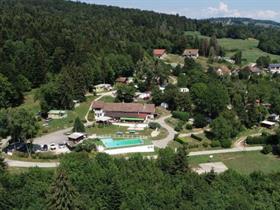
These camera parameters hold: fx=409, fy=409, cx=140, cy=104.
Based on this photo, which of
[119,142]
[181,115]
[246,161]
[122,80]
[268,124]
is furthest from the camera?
[122,80]

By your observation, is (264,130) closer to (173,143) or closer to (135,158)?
(173,143)

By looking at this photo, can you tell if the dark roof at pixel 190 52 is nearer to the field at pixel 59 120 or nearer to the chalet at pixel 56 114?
the field at pixel 59 120

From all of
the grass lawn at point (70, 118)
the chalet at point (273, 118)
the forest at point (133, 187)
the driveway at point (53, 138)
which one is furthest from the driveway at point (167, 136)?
the chalet at point (273, 118)

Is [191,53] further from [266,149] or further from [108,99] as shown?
[266,149]

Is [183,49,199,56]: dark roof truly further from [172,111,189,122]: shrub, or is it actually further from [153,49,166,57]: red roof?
[172,111,189,122]: shrub

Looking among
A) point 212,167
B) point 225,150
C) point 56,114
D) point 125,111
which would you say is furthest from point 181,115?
point 56,114

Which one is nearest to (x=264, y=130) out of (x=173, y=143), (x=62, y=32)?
(x=173, y=143)

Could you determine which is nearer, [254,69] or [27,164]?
[27,164]
